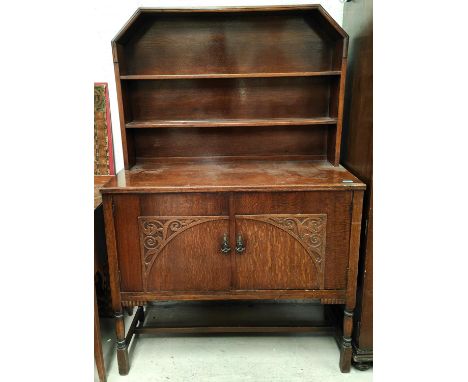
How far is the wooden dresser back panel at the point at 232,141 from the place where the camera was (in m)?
2.01

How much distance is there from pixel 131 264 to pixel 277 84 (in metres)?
1.19

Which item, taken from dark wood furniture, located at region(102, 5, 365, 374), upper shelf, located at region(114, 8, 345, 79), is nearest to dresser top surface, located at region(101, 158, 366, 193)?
dark wood furniture, located at region(102, 5, 365, 374)

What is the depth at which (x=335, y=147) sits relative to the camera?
1855 mm

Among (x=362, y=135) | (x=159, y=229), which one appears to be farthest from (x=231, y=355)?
(x=362, y=135)

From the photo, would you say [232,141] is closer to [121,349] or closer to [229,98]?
[229,98]

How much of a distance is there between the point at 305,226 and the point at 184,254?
1.82ft

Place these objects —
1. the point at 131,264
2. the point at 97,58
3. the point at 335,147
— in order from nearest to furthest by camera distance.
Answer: the point at 131,264 < the point at 335,147 < the point at 97,58

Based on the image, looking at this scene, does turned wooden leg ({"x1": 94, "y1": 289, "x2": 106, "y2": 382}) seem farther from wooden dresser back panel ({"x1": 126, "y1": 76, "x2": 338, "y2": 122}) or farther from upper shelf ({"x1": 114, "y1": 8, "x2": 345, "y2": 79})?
upper shelf ({"x1": 114, "y1": 8, "x2": 345, "y2": 79})

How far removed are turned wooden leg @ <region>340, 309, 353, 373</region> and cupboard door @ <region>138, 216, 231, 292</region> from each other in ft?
1.93

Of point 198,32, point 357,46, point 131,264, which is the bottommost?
point 131,264

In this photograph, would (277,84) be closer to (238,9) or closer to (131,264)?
(238,9)

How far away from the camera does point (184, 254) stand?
164 cm

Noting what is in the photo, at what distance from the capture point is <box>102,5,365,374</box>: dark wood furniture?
159 centimetres
